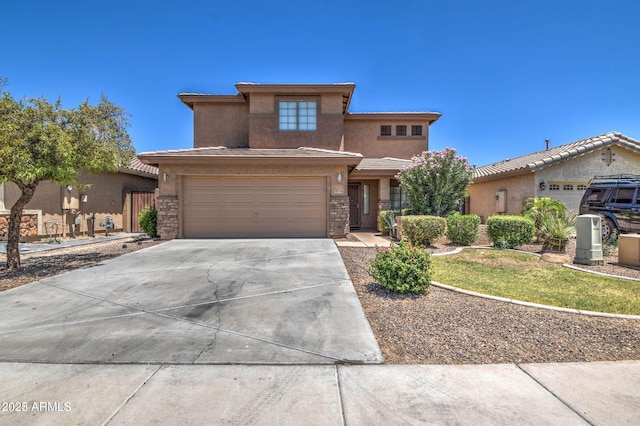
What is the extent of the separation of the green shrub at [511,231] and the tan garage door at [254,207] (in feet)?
19.6

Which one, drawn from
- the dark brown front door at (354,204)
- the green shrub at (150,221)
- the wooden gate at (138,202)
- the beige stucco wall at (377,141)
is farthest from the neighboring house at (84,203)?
the beige stucco wall at (377,141)

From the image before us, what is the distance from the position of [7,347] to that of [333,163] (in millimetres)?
10204

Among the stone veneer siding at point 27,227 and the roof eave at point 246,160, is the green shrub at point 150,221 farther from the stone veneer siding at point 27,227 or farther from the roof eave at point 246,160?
the stone veneer siding at point 27,227

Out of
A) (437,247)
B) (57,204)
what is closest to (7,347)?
(437,247)

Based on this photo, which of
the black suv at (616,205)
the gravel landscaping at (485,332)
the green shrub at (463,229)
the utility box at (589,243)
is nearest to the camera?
the gravel landscaping at (485,332)

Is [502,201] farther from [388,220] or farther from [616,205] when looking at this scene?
[388,220]

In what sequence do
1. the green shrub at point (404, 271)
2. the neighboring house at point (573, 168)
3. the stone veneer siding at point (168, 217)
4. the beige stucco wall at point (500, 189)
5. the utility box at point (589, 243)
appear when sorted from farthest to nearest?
the beige stucco wall at point (500, 189) → the neighboring house at point (573, 168) → the stone veneer siding at point (168, 217) → the utility box at point (589, 243) → the green shrub at point (404, 271)

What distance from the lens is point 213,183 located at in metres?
12.7

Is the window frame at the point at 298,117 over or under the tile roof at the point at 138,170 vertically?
over

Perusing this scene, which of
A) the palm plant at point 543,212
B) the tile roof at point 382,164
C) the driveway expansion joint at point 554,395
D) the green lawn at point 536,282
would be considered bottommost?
the driveway expansion joint at point 554,395

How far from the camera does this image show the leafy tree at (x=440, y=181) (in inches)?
474

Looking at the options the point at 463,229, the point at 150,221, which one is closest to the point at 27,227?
the point at 150,221

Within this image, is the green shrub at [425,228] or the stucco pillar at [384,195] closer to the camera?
the green shrub at [425,228]

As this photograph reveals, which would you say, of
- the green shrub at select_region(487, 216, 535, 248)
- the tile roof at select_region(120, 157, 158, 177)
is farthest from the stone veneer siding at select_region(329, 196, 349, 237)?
the tile roof at select_region(120, 157, 158, 177)
